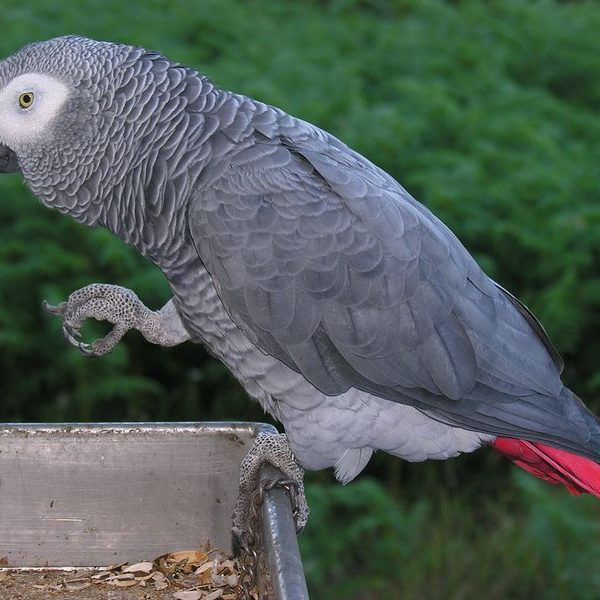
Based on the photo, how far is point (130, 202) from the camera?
1.58 meters

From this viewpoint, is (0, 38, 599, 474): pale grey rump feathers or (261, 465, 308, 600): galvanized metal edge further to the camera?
(0, 38, 599, 474): pale grey rump feathers

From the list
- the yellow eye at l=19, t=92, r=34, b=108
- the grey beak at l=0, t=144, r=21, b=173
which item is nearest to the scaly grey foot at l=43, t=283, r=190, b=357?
the grey beak at l=0, t=144, r=21, b=173

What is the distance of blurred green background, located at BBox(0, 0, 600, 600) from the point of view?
8.64 ft

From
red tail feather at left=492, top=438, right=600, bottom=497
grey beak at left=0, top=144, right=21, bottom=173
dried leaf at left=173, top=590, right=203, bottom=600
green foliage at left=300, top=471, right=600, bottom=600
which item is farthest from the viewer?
green foliage at left=300, top=471, right=600, bottom=600

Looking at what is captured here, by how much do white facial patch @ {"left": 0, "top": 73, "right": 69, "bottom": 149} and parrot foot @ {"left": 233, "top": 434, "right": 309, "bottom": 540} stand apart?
23.1 inches

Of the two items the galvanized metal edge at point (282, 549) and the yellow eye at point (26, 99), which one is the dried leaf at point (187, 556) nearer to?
the galvanized metal edge at point (282, 549)

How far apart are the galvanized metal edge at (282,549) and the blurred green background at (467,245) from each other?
1165 mm

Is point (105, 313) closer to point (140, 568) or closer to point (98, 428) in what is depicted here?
point (98, 428)

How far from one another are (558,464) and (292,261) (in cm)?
60

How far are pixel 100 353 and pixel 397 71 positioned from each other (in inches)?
102

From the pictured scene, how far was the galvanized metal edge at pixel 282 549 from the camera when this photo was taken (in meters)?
1.15

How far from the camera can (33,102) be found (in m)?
1.51

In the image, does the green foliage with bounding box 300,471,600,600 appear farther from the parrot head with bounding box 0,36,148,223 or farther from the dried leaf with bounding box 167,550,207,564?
the parrot head with bounding box 0,36,148,223

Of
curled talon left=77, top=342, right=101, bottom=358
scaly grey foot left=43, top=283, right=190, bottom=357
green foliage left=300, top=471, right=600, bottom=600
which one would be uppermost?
scaly grey foot left=43, top=283, right=190, bottom=357
